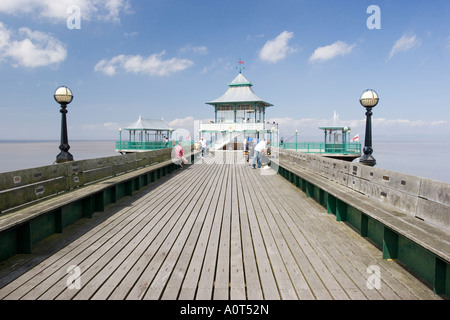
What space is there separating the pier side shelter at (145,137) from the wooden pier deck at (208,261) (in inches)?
1493

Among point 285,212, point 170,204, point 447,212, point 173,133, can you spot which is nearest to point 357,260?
point 447,212

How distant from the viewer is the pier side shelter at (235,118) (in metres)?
43.1

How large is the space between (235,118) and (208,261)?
40.0 m

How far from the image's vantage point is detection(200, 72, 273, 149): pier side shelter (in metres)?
43.1

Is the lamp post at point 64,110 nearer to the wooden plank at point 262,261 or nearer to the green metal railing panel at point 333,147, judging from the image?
the wooden plank at point 262,261

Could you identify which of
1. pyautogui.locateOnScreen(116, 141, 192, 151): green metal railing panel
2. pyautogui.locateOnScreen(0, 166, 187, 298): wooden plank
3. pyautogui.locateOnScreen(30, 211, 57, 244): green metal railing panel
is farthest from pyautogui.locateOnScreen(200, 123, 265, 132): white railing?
pyautogui.locateOnScreen(30, 211, 57, 244): green metal railing panel

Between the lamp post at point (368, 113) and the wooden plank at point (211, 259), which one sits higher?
the lamp post at point (368, 113)

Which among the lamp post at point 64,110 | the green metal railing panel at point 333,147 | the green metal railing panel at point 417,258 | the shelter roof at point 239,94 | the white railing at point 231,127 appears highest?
the shelter roof at point 239,94

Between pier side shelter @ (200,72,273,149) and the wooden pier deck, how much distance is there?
35195 mm

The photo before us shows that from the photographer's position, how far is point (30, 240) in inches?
204

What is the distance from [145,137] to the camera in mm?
48062

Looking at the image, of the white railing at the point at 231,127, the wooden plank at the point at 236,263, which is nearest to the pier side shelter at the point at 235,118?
the white railing at the point at 231,127

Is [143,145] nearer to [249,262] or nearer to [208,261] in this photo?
[208,261]
